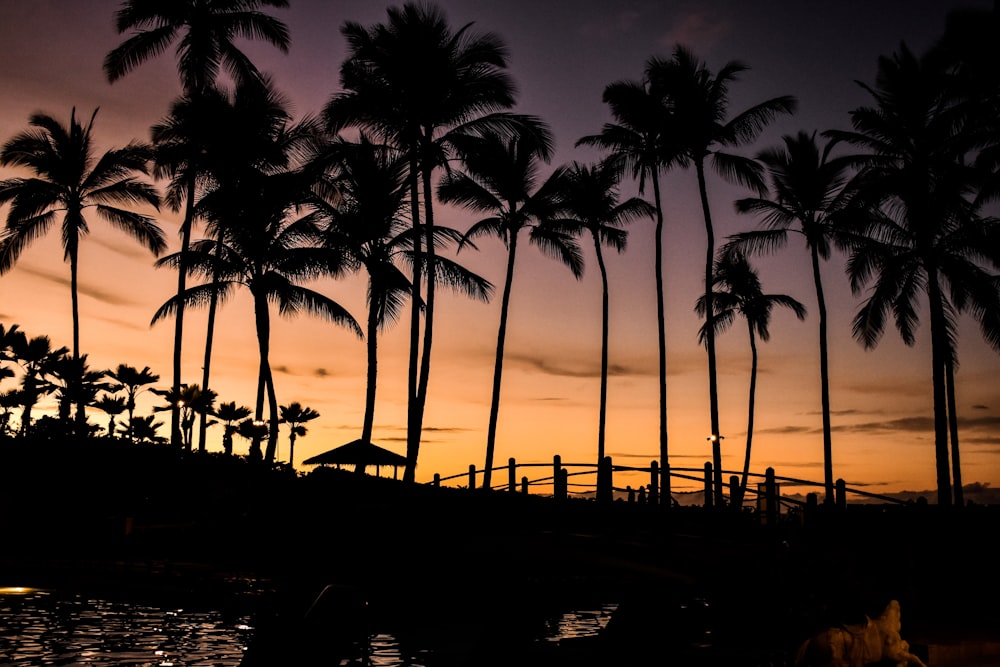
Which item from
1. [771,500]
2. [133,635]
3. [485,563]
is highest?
[771,500]

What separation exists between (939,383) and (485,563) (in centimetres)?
1576

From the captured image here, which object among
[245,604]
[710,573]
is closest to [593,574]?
[710,573]

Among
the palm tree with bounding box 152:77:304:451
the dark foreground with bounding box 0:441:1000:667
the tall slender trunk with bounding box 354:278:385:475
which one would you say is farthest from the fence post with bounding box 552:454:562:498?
the palm tree with bounding box 152:77:304:451

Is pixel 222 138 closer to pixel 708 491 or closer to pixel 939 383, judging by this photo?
pixel 708 491

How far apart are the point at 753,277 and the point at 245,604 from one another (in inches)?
1394

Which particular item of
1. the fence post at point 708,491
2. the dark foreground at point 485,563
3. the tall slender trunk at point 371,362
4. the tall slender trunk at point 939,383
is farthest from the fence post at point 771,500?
the tall slender trunk at point 371,362

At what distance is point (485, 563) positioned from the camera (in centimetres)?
2175

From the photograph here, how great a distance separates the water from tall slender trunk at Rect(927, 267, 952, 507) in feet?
48.8

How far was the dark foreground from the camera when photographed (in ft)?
28.3

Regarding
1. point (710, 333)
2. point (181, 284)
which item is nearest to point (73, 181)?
point (181, 284)

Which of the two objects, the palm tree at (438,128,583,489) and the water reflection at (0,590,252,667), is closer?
the water reflection at (0,590,252,667)

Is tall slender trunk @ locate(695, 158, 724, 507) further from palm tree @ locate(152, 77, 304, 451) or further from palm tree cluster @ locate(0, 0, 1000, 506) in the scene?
palm tree @ locate(152, 77, 304, 451)

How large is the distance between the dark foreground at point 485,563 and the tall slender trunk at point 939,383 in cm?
295

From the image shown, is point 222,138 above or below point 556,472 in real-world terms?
above
